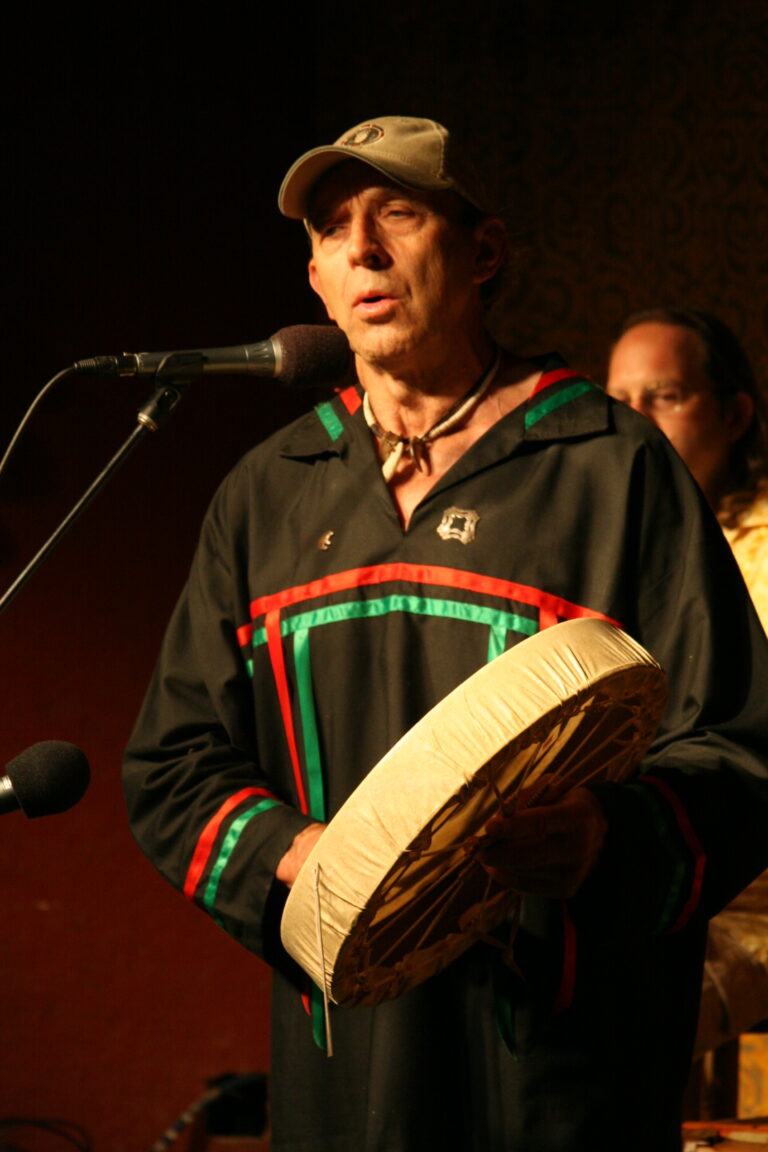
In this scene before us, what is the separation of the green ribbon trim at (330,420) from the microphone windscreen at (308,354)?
0.20 m

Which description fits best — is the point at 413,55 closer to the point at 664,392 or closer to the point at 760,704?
the point at 664,392

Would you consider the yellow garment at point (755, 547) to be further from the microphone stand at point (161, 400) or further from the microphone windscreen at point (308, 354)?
the microphone stand at point (161, 400)

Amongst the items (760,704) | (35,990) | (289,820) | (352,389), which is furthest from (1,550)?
(760,704)

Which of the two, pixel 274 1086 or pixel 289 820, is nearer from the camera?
pixel 289 820

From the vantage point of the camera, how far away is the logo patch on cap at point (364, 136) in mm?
1598

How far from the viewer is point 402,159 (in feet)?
5.15

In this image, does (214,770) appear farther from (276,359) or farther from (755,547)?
(755,547)

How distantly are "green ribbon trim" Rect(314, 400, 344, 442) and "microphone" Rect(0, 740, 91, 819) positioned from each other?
0.65 meters

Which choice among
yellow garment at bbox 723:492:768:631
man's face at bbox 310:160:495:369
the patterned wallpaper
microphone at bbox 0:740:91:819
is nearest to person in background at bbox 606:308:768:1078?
yellow garment at bbox 723:492:768:631

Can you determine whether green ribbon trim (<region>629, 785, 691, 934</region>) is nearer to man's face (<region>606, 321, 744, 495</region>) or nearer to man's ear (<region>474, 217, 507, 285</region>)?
man's ear (<region>474, 217, 507, 285</region>)

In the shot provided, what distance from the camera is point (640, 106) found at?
3.27 metres

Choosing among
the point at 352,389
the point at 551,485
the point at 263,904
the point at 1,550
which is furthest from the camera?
the point at 1,550

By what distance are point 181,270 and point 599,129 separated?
107cm

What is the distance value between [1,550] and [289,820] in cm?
146
